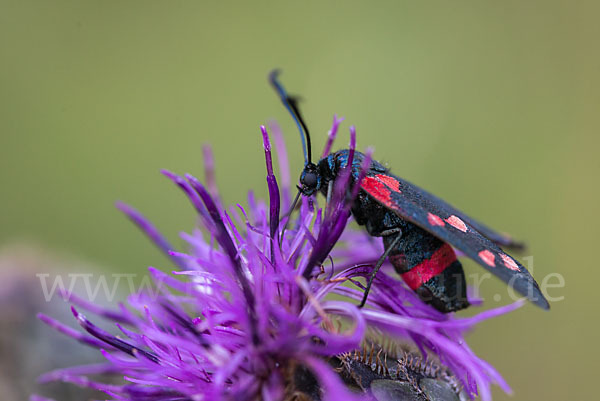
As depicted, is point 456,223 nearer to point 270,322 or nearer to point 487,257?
point 487,257

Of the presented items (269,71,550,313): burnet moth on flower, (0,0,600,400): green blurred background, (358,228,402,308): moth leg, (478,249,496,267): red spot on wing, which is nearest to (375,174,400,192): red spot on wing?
(269,71,550,313): burnet moth on flower

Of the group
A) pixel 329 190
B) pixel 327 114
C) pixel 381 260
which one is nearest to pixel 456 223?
pixel 381 260

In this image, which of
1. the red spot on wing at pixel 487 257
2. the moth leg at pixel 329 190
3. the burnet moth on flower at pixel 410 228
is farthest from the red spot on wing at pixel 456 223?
the moth leg at pixel 329 190

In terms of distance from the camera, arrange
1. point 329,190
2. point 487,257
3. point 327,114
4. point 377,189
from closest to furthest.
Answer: point 487,257
point 377,189
point 329,190
point 327,114

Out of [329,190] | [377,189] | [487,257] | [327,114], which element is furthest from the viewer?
[327,114]

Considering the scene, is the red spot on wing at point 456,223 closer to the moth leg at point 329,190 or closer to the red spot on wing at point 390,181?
the red spot on wing at point 390,181

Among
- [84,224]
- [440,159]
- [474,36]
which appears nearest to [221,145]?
[84,224]
